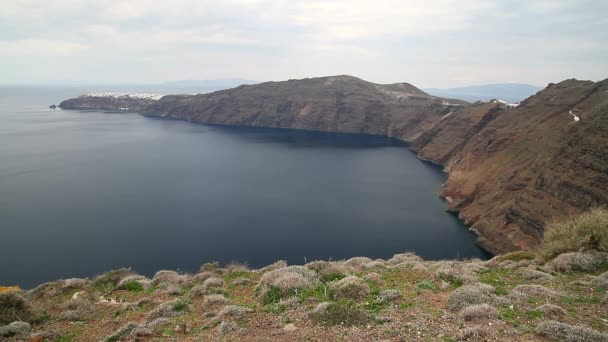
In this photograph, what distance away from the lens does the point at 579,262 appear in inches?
585

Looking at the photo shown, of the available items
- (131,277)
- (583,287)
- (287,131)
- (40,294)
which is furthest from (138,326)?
(287,131)

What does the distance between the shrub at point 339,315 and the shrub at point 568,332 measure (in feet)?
13.7

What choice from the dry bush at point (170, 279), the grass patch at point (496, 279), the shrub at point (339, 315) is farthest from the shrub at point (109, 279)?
the grass patch at point (496, 279)

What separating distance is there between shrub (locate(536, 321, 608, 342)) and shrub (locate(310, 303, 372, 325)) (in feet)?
13.7

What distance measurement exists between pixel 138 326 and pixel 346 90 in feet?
559

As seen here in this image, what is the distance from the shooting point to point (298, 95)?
177 metres

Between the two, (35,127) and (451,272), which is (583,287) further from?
(35,127)

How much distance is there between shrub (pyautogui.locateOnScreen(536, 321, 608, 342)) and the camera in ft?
27.5

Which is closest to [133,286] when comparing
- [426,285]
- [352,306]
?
[352,306]

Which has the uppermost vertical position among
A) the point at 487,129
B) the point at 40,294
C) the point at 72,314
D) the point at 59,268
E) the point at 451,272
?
the point at 487,129

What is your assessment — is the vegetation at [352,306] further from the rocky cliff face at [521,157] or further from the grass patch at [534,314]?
the rocky cliff face at [521,157]

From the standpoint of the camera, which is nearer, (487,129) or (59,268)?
(59,268)

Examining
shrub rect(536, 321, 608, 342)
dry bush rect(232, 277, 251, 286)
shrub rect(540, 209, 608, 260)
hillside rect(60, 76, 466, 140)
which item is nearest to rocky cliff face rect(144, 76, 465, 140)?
hillside rect(60, 76, 466, 140)

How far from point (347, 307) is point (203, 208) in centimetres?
4746
